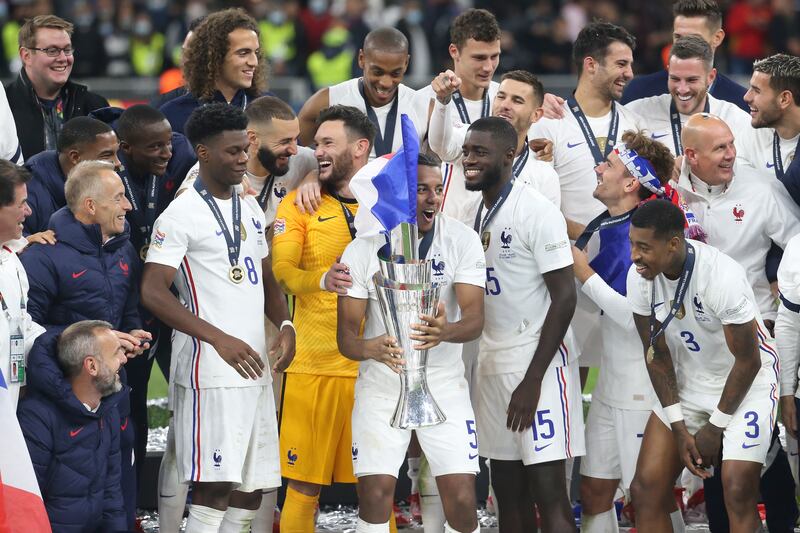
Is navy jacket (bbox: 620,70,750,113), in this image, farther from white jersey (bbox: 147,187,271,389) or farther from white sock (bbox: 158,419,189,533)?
white sock (bbox: 158,419,189,533)

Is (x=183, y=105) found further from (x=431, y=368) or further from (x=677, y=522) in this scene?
(x=677, y=522)

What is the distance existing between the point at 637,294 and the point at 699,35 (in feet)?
9.11

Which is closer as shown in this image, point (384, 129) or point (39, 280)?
point (39, 280)

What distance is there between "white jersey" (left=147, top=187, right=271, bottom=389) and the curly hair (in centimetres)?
173

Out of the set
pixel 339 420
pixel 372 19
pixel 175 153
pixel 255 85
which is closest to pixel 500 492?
pixel 339 420

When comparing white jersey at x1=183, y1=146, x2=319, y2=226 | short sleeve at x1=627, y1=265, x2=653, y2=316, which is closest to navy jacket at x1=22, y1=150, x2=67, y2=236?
white jersey at x1=183, y1=146, x2=319, y2=226

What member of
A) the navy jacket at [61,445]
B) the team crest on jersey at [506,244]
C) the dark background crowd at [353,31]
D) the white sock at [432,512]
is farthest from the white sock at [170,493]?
the dark background crowd at [353,31]

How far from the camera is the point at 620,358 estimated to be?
702 centimetres

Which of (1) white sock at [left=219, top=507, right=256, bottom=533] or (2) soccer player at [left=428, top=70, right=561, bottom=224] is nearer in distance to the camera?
(1) white sock at [left=219, top=507, right=256, bottom=533]

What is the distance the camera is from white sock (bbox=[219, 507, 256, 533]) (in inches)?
263

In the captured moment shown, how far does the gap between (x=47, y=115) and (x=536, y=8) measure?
12378 millimetres

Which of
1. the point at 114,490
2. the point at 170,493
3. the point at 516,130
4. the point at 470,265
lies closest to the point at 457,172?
the point at 516,130

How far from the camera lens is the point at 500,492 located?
270 inches

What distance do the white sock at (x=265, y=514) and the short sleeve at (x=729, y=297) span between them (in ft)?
8.08
